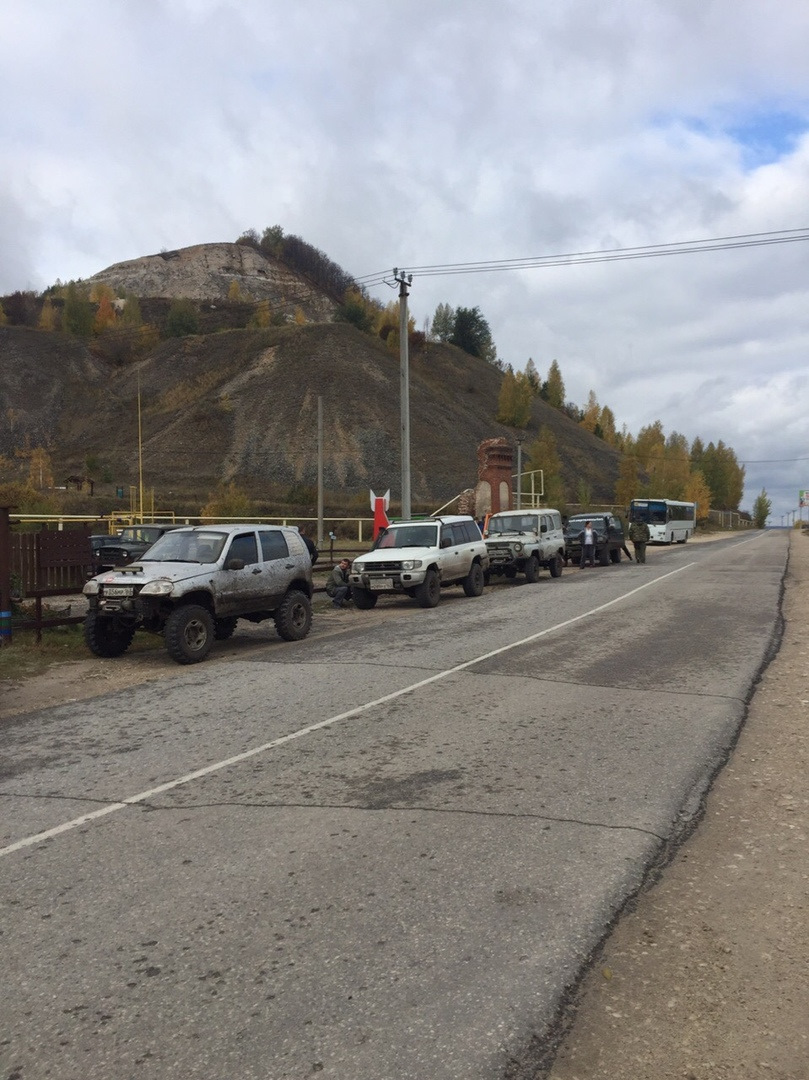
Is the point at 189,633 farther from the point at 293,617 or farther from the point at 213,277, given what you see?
the point at 213,277

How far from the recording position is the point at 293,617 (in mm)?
13258

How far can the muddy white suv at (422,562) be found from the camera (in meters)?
17.5

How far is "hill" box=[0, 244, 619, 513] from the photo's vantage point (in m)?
70.8

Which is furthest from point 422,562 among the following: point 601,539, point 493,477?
point 493,477

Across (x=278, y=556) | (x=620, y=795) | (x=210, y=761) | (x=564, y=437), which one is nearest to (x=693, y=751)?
(x=620, y=795)

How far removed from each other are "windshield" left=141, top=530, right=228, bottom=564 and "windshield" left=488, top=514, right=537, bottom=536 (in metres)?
12.6

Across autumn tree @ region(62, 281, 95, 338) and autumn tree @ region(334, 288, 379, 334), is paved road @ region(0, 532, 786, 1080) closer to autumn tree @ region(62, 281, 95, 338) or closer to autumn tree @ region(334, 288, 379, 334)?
autumn tree @ region(334, 288, 379, 334)

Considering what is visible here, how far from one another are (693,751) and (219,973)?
172 inches

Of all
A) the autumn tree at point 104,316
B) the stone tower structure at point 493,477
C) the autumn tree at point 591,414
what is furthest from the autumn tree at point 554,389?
the stone tower structure at point 493,477

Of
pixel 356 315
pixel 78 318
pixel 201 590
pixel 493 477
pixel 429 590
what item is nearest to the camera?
pixel 201 590

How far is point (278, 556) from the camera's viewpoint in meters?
13.1

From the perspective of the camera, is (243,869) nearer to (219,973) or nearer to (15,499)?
(219,973)

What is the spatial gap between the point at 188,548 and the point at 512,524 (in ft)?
44.0

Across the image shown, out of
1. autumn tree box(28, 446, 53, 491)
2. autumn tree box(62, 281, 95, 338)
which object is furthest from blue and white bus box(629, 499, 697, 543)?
autumn tree box(62, 281, 95, 338)
